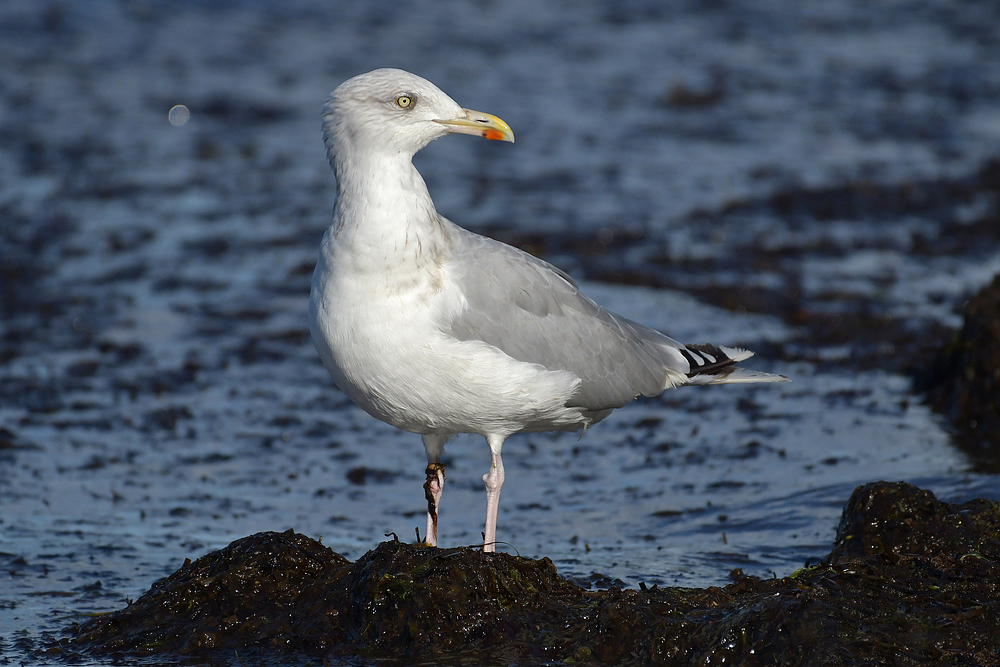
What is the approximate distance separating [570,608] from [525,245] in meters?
7.54

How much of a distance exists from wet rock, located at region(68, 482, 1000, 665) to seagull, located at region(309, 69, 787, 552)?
0.60m

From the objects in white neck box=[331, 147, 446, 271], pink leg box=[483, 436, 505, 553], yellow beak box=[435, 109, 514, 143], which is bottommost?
pink leg box=[483, 436, 505, 553]

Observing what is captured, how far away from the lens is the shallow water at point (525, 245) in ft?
24.7

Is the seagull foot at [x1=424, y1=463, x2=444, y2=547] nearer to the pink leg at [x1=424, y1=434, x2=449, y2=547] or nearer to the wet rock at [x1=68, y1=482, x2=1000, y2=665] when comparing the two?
the pink leg at [x1=424, y1=434, x2=449, y2=547]

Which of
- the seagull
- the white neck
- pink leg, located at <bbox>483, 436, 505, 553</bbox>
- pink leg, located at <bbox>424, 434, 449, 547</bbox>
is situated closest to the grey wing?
the seagull

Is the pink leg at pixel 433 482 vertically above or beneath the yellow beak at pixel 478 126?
beneath

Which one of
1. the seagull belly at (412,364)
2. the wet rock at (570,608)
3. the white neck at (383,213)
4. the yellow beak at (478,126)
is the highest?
the yellow beak at (478,126)

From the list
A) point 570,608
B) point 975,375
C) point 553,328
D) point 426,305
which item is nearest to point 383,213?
point 426,305

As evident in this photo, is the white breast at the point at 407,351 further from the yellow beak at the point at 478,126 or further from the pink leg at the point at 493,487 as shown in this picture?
the yellow beak at the point at 478,126

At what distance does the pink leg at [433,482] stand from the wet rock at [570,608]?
0.66m

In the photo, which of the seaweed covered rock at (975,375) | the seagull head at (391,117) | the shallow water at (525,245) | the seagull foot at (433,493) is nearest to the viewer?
the seagull head at (391,117)

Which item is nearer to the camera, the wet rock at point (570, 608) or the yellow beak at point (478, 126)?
the wet rock at point (570, 608)

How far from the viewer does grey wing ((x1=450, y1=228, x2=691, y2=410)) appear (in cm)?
599

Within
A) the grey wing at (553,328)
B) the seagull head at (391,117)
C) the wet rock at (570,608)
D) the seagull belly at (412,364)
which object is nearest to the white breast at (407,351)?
the seagull belly at (412,364)
